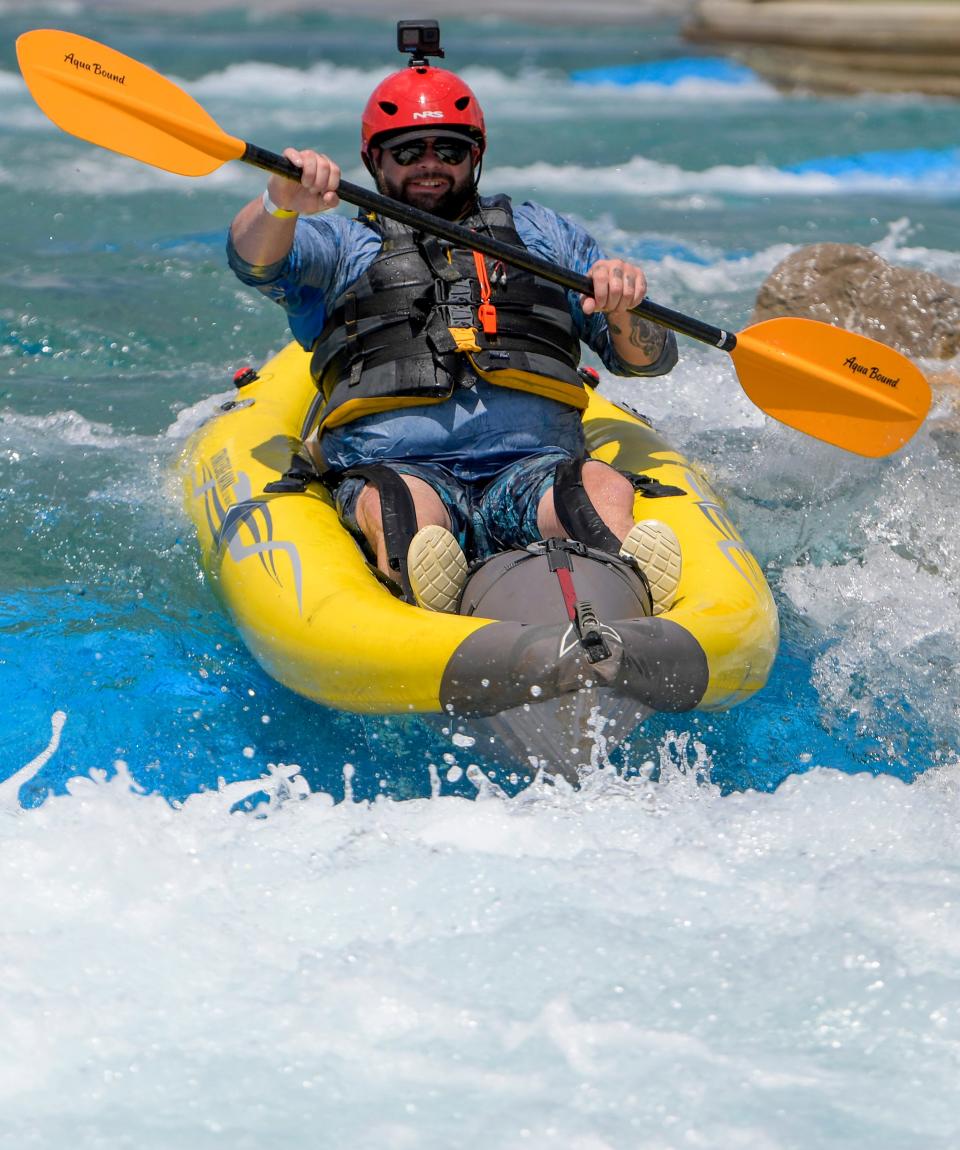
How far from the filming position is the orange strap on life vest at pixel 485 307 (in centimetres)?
312

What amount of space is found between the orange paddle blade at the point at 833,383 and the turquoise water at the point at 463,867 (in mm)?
327

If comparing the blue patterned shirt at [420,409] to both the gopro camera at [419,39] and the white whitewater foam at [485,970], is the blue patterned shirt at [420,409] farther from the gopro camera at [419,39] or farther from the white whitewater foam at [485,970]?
the white whitewater foam at [485,970]

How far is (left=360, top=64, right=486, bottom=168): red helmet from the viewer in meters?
3.17

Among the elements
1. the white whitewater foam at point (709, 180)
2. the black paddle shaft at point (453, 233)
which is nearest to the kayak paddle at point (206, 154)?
the black paddle shaft at point (453, 233)

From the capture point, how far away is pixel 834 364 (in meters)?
3.47

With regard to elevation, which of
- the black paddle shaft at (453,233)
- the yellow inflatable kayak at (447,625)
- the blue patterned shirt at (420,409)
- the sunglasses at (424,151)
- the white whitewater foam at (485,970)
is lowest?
the white whitewater foam at (485,970)

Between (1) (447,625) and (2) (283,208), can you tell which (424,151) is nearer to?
(2) (283,208)

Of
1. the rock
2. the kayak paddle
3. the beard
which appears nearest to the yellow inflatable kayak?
the kayak paddle

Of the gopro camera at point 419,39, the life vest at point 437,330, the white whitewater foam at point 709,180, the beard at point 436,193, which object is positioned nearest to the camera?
the life vest at point 437,330

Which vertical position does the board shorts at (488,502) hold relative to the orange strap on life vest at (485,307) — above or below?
below

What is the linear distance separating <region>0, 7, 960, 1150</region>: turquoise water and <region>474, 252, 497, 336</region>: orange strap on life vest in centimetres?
89

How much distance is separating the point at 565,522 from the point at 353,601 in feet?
1.57

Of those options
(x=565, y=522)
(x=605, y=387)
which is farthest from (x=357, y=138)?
(x=565, y=522)

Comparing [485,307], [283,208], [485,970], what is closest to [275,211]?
[283,208]
